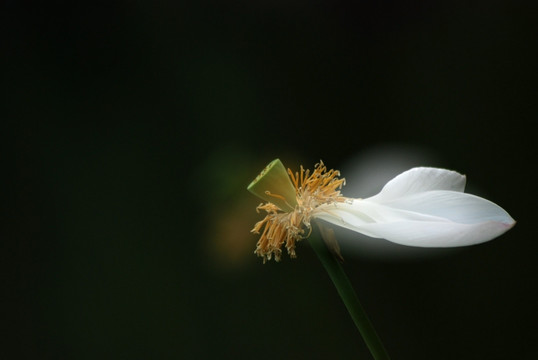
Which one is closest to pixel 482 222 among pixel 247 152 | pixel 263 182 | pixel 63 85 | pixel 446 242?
pixel 446 242

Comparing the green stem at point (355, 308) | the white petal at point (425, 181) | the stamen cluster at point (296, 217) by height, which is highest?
the stamen cluster at point (296, 217)

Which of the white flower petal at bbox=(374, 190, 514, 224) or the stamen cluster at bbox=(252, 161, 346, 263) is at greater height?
the stamen cluster at bbox=(252, 161, 346, 263)

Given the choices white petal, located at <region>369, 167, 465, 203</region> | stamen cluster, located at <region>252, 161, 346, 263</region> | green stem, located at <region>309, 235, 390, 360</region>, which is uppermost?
stamen cluster, located at <region>252, 161, 346, 263</region>

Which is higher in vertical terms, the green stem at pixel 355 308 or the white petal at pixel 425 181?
the white petal at pixel 425 181
